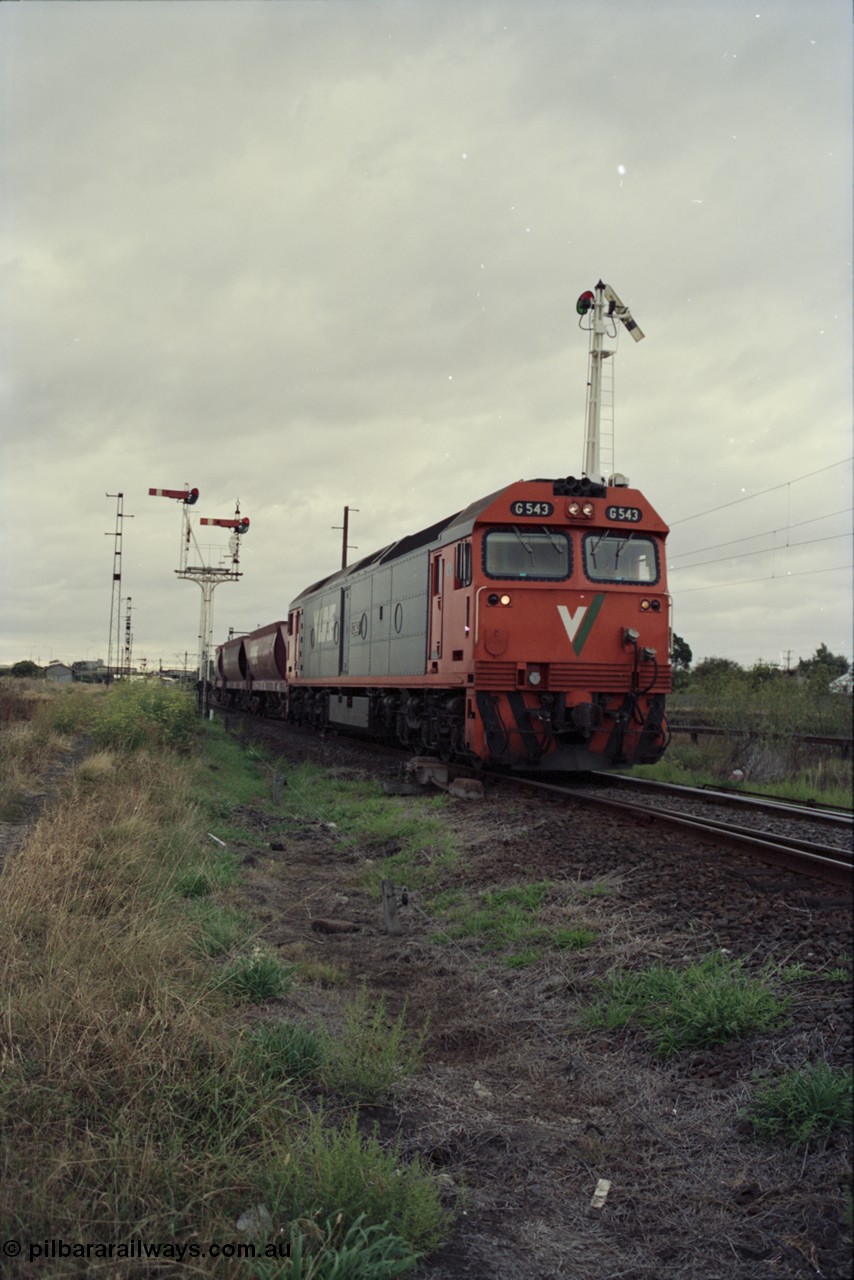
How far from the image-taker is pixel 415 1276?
9.50 feet

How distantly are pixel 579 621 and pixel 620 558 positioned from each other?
1.12 metres

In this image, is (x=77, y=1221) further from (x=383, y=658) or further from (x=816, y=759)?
(x=816, y=759)

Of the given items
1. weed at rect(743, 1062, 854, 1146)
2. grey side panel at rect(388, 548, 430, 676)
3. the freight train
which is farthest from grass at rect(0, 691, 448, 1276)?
grey side panel at rect(388, 548, 430, 676)

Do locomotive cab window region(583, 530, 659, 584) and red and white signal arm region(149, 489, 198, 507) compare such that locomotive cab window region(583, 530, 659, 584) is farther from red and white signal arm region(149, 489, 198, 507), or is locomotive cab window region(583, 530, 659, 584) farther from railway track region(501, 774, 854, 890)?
red and white signal arm region(149, 489, 198, 507)

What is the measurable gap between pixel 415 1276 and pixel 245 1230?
53cm

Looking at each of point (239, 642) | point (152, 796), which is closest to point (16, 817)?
point (152, 796)

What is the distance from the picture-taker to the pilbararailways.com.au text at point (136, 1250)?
8.54ft

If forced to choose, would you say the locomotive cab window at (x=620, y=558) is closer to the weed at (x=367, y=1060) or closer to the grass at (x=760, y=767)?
the grass at (x=760, y=767)

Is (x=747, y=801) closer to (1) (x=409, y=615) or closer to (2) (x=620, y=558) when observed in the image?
(2) (x=620, y=558)

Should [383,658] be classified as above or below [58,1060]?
above

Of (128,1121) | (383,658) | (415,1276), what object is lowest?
(415,1276)

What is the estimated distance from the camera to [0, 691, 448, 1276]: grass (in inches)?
112

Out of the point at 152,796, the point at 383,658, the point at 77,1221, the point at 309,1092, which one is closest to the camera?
the point at 77,1221

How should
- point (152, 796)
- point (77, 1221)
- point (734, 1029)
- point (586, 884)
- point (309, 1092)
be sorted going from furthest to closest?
point (152, 796) < point (586, 884) < point (734, 1029) < point (309, 1092) < point (77, 1221)
